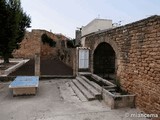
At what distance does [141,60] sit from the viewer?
6.65 meters

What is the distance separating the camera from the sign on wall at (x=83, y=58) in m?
12.9

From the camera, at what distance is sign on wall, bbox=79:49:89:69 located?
1292 centimetres

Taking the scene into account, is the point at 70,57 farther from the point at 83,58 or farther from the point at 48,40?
→ the point at 48,40

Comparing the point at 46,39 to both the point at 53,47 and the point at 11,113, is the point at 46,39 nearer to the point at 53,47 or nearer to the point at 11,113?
the point at 53,47

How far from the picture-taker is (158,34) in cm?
570

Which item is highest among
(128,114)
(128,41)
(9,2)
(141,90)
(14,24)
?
(9,2)

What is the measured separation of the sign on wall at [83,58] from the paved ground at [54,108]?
14.3 feet

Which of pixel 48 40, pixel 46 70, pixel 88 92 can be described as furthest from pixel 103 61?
pixel 48 40

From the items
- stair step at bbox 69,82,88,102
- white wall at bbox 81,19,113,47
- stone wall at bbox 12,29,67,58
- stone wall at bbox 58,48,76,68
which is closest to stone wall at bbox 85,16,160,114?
stair step at bbox 69,82,88,102

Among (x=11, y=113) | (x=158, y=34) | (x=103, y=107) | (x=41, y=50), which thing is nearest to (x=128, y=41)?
(x=158, y=34)

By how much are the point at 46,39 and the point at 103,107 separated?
2306 centimetres

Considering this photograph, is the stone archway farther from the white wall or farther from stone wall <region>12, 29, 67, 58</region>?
stone wall <region>12, 29, 67, 58</region>

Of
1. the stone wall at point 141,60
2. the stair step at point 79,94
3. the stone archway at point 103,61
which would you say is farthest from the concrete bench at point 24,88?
the stone archway at point 103,61

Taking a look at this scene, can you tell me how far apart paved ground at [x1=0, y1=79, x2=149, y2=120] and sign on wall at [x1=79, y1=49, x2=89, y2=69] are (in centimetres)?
436
